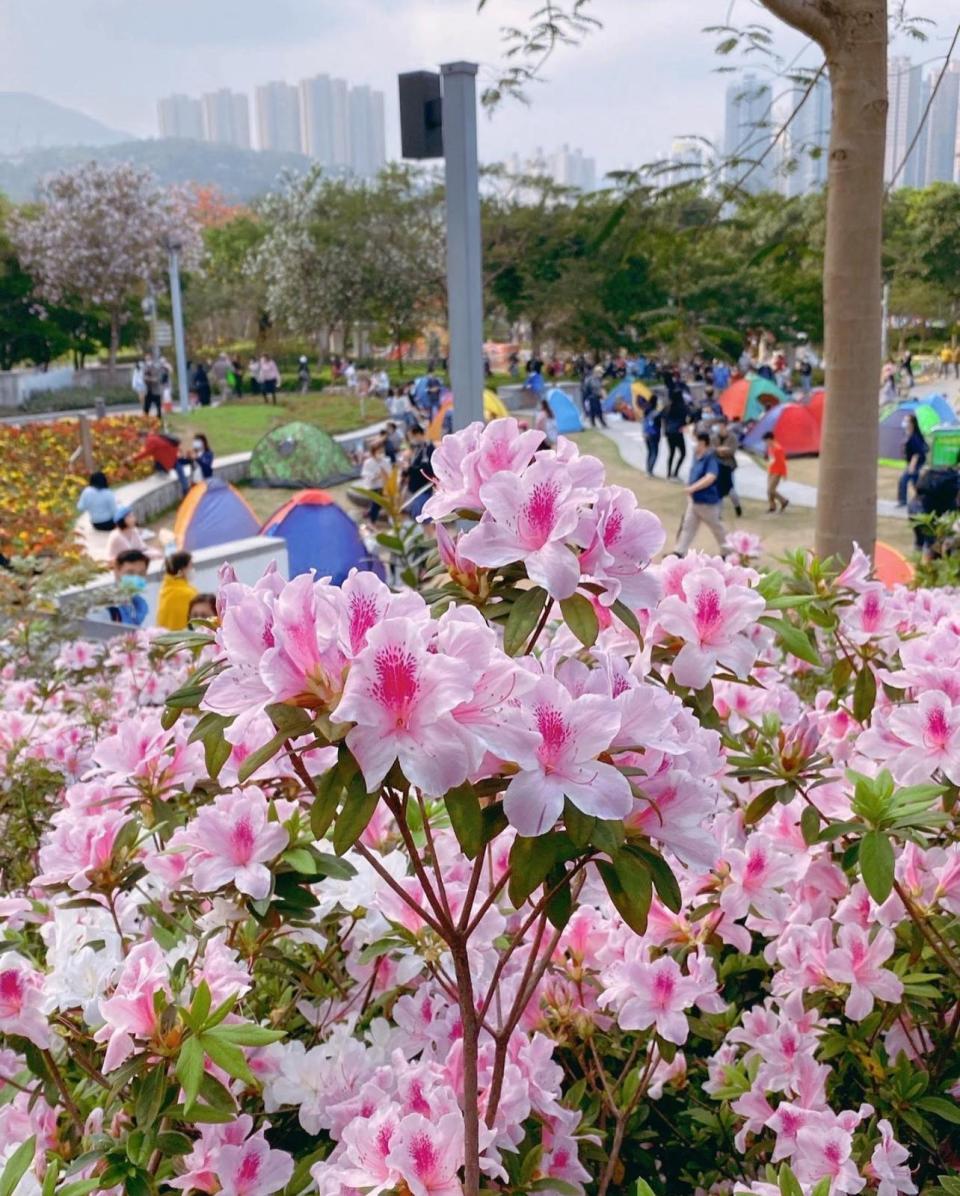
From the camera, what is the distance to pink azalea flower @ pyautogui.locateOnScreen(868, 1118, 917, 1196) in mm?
1239

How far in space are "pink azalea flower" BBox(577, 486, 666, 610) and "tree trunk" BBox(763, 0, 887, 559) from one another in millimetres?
2213

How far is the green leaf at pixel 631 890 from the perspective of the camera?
944 millimetres

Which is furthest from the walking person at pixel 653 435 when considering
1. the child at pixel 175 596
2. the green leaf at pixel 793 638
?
the green leaf at pixel 793 638

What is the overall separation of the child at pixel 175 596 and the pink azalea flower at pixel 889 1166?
5037 mm

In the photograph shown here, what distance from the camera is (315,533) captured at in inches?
394

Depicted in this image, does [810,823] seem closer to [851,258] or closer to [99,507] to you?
[851,258]

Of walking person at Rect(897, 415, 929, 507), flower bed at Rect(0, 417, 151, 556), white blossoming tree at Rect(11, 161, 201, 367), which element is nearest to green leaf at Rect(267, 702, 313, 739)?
flower bed at Rect(0, 417, 151, 556)

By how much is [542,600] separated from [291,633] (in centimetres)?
29

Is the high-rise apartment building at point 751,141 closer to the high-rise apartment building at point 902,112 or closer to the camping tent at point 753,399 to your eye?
the high-rise apartment building at point 902,112

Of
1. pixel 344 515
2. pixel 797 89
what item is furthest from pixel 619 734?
pixel 344 515

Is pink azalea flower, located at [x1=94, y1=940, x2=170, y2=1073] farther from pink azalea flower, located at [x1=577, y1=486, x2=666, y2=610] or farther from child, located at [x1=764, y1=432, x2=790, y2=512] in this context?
child, located at [x1=764, y1=432, x2=790, y2=512]

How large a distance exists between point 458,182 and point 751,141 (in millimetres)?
1215

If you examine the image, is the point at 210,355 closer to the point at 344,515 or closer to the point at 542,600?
the point at 344,515

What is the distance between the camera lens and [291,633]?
939 mm
